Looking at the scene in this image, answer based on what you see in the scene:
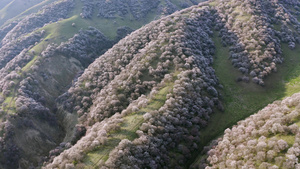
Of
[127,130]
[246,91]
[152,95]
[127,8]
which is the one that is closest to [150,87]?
[152,95]

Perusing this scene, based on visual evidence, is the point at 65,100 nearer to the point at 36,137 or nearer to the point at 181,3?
the point at 36,137

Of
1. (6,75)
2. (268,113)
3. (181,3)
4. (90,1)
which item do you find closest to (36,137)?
(6,75)

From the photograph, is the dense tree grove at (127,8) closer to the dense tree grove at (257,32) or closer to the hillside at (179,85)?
Result: the dense tree grove at (257,32)

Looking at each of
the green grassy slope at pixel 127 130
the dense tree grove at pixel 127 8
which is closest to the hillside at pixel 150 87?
the green grassy slope at pixel 127 130

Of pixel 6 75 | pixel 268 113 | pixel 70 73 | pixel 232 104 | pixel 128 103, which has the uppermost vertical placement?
pixel 6 75

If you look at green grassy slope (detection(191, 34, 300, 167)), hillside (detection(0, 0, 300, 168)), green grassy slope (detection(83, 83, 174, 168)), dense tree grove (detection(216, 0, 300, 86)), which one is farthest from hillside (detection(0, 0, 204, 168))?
dense tree grove (detection(216, 0, 300, 86))

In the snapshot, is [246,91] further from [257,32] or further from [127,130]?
[127,130]
